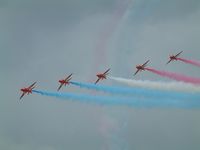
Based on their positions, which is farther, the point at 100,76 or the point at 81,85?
the point at 100,76

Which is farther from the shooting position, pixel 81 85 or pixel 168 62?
pixel 168 62

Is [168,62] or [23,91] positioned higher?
[168,62]

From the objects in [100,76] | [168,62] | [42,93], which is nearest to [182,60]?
[168,62]

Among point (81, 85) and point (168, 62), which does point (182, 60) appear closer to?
point (168, 62)

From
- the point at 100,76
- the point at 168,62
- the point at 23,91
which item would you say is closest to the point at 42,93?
the point at 23,91

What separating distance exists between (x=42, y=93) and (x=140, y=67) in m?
22.3

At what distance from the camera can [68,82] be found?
111 meters

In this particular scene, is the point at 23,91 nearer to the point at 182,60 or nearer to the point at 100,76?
the point at 100,76

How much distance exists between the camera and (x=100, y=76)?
112 meters

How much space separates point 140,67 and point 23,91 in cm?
2563

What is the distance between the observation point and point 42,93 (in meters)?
106

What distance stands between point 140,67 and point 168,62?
7283 millimetres

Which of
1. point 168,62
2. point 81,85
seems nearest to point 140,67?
point 168,62

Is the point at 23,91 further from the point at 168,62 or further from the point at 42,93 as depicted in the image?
the point at 168,62
